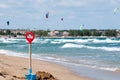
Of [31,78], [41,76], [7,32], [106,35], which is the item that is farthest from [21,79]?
[7,32]

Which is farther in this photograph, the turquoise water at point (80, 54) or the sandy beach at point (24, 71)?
the turquoise water at point (80, 54)

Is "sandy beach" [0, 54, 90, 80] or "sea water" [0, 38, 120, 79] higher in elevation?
"sandy beach" [0, 54, 90, 80]

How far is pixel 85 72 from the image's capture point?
19.6m

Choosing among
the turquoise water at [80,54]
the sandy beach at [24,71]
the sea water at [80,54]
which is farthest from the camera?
the turquoise water at [80,54]

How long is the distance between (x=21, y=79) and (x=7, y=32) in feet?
602

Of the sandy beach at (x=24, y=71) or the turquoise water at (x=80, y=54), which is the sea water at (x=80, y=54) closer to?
the turquoise water at (x=80, y=54)

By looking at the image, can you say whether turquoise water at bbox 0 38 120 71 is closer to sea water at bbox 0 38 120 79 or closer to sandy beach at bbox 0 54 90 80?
sea water at bbox 0 38 120 79

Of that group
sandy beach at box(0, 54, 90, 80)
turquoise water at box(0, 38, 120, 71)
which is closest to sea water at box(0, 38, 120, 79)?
turquoise water at box(0, 38, 120, 71)

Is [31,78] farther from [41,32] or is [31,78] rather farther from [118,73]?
[41,32]

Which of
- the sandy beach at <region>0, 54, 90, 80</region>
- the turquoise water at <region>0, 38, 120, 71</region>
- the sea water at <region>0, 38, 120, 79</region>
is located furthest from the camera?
the turquoise water at <region>0, 38, 120, 71</region>

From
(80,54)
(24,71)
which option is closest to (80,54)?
(80,54)

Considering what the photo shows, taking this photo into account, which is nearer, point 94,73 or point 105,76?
point 105,76

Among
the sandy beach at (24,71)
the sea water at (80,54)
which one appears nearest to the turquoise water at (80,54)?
the sea water at (80,54)

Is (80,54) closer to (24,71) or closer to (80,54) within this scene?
(80,54)
